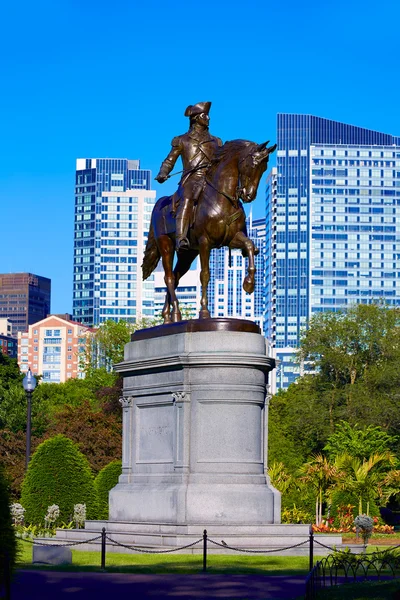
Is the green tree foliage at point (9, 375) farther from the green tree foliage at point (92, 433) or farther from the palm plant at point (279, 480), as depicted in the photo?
the palm plant at point (279, 480)

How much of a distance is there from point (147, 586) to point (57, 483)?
20.2 m

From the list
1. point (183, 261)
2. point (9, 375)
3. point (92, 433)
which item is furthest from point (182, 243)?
point (9, 375)

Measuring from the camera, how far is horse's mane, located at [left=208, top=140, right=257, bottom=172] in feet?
102

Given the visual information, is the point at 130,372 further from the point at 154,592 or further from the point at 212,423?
the point at 154,592

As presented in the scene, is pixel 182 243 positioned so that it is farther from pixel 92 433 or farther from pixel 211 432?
pixel 92 433

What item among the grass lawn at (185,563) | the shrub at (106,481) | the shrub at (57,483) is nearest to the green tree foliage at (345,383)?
the shrub at (106,481)

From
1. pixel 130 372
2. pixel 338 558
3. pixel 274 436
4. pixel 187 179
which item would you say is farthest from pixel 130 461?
pixel 274 436

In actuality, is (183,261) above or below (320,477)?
above

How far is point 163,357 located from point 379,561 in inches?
305

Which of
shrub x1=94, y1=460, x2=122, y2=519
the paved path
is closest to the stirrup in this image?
the paved path

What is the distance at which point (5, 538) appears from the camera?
18.0 metres

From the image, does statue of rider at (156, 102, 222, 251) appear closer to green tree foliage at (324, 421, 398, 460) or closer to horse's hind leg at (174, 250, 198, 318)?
horse's hind leg at (174, 250, 198, 318)

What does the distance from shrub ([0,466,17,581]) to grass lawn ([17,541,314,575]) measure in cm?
573

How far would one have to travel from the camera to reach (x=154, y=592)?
21250 millimetres
